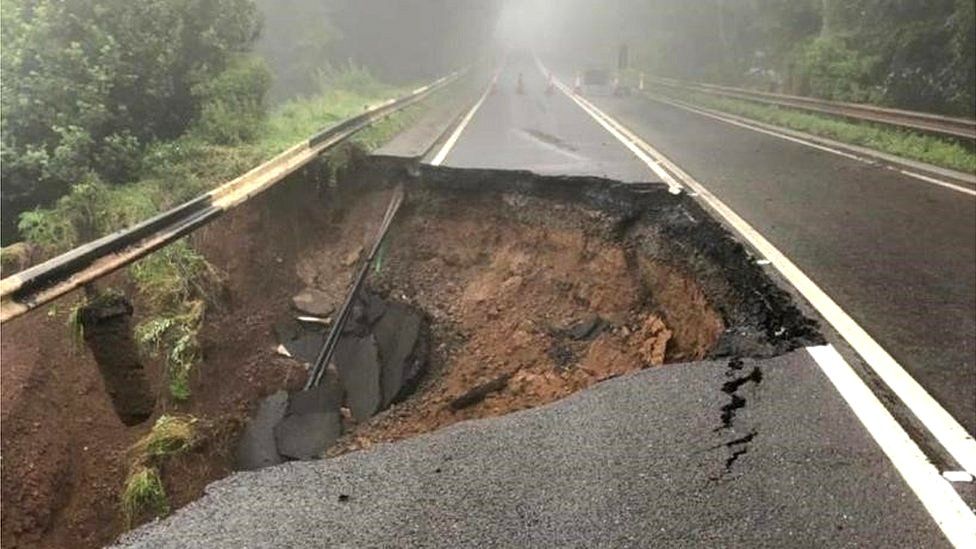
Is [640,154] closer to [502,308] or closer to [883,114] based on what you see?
[502,308]

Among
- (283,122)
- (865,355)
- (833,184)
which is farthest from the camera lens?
(283,122)

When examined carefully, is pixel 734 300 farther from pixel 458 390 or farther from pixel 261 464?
pixel 261 464

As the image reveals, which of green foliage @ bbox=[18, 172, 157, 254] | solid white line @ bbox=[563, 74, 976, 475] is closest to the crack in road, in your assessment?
solid white line @ bbox=[563, 74, 976, 475]

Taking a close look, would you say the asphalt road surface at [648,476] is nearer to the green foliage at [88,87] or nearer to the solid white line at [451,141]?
the solid white line at [451,141]

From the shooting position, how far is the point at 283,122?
39.9 feet

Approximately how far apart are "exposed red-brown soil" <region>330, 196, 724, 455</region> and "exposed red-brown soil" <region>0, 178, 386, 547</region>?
119 centimetres

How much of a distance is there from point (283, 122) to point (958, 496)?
11240 millimetres

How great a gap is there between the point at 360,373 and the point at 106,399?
2175 millimetres

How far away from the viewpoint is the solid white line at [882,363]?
3251 mm

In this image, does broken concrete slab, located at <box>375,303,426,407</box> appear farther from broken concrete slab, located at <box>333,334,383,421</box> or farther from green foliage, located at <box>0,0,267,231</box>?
green foliage, located at <box>0,0,267,231</box>

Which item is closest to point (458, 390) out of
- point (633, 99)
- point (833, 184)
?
point (833, 184)

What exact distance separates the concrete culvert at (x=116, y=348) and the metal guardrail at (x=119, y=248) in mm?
182

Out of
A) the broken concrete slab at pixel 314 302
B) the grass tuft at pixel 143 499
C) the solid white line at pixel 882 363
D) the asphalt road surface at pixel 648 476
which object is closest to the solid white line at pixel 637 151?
the solid white line at pixel 882 363

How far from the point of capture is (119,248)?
14.3 feet
